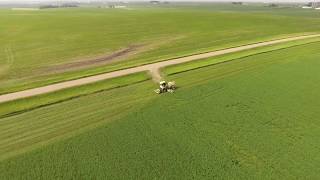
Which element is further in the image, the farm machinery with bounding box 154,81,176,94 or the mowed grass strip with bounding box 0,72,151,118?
the farm machinery with bounding box 154,81,176,94

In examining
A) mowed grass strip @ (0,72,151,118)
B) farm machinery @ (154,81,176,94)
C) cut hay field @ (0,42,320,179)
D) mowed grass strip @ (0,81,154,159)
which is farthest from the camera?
farm machinery @ (154,81,176,94)

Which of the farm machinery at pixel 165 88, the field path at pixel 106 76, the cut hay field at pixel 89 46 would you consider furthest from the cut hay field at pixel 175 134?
the cut hay field at pixel 89 46

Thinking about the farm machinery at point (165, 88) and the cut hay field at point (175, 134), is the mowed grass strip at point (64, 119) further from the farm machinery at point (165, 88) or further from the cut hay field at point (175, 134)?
the farm machinery at point (165, 88)

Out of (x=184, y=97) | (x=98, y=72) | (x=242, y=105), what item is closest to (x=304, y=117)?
(x=242, y=105)

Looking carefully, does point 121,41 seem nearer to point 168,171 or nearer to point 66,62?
point 66,62

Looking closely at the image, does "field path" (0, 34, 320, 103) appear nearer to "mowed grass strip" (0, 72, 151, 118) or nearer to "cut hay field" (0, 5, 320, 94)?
"mowed grass strip" (0, 72, 151, 118)

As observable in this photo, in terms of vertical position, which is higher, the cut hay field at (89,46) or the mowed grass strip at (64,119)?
the cut hay field at (89,46)

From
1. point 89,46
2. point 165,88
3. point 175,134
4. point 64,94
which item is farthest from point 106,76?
point 89,46

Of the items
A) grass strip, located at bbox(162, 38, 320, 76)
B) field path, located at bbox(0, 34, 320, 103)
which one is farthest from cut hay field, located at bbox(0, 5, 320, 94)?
grass strip, located at bbox(162, 38, 320, 76)

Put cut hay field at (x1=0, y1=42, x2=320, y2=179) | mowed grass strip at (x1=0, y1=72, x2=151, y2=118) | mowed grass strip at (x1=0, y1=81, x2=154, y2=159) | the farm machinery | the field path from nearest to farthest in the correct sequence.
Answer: cut hay field at (x1=0, y1=42, x2=320, y2=179) → mowed grass strip at (x1=0, y1=81, x2=154, y2=159) → mowed grass strip at (x1=0, y1=72, x2=151, y2=118) → the field path → the farm machinery

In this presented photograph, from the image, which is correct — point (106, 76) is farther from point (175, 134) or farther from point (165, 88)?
point (175, 134)
